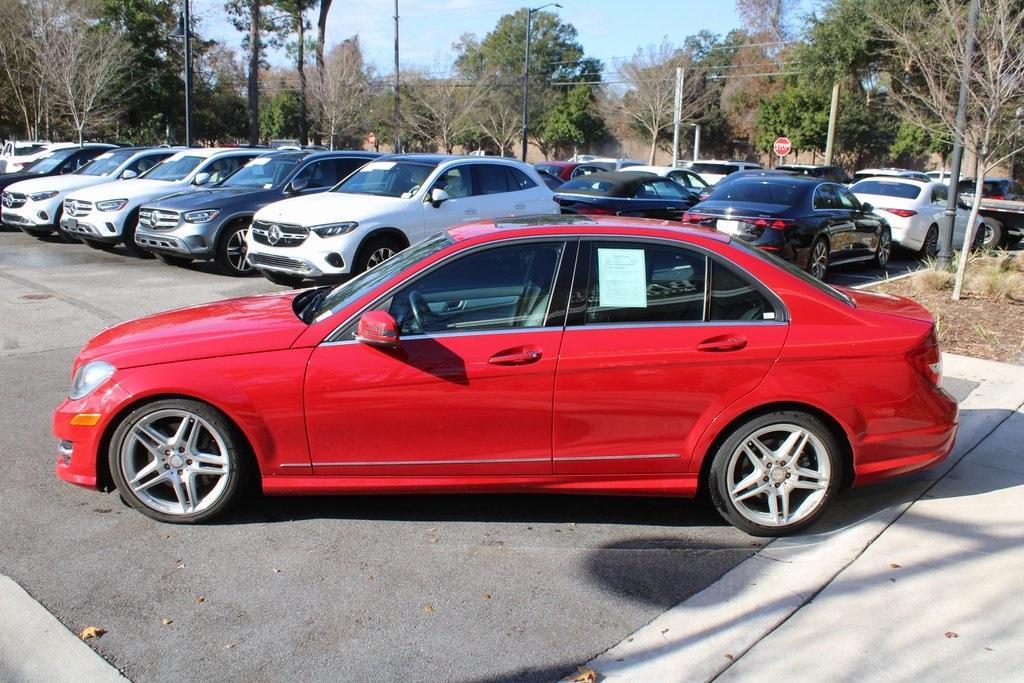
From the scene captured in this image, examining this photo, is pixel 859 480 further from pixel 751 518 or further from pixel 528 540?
pixel 528 540

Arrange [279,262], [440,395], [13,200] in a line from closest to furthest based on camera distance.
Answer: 1. [440,395]
2. [279,262]
3. [13,200]

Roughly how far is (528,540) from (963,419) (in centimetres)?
372

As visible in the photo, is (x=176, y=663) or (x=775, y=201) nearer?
(x=176, y=663)

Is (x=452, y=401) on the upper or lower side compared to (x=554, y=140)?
lower

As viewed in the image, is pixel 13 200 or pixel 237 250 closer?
pixel 237 250

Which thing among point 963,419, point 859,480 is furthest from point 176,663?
point 963,419

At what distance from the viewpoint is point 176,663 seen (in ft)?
11.4

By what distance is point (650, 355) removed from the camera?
445 centimetres

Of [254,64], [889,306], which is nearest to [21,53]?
[254,64]

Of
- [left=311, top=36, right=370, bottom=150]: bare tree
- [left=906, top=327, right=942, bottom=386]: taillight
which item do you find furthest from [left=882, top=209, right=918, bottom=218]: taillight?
[left=311, top=36, right=370, bottom=150]: bare tree

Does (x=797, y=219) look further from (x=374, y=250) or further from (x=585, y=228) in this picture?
(x=585, y=228)

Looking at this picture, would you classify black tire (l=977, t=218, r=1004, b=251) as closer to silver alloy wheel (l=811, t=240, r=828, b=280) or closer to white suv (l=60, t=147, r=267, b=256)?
silver alloy wheel (l=811, t=240, r=828, b=280)

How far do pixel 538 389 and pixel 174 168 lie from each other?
13.4 metres

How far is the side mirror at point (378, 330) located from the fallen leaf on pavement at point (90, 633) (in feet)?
5.35
